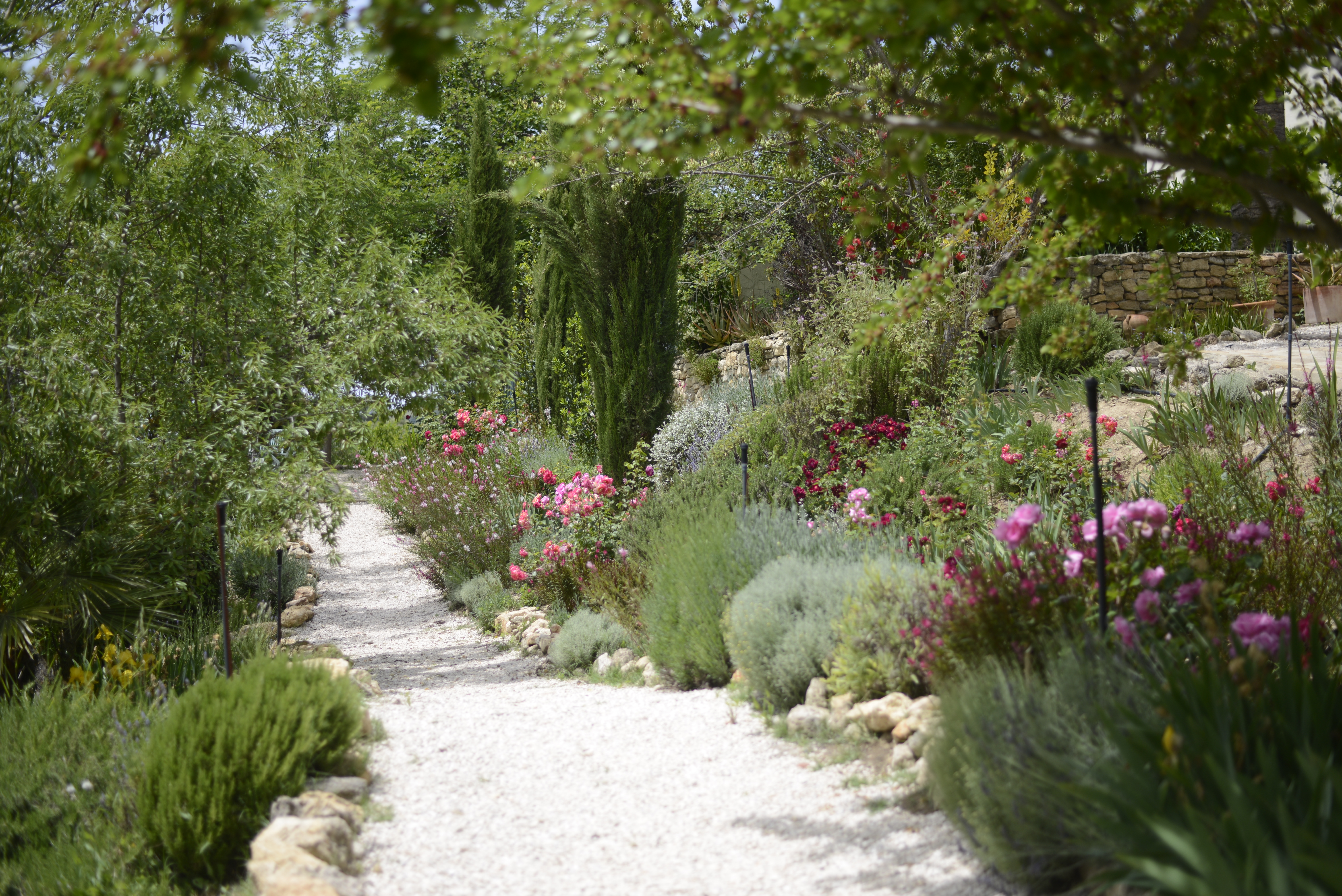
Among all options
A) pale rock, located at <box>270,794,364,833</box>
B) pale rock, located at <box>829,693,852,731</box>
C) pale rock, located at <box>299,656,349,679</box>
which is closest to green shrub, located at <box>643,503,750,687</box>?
pale rock, located at <box>829,693,852,731</box>

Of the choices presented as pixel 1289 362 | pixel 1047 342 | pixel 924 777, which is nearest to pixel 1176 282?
pixel 1047 342

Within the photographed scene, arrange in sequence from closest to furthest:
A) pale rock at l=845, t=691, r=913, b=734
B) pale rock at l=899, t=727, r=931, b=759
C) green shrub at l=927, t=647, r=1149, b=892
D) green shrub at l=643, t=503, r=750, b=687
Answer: green shrub at l=927, t=647, r=1149, b=892 → pale rock at l=899, t=727, r=931, b=759 → pale rock at l=845, t=691, r=913, b=734 → green shrub at l=643, t=503, r=750, b=687

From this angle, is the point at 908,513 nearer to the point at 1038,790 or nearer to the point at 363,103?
the point at 1038,790

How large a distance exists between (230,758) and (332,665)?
172 centimetres

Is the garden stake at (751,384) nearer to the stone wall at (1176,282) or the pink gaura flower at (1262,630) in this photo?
the stone wall at (1176,282)

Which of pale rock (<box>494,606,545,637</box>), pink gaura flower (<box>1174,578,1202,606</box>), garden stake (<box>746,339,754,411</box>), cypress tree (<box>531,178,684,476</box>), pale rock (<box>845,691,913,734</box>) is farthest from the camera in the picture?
cypress tree (<box>531,178,684,476</box>)

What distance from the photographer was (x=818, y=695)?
4285mm

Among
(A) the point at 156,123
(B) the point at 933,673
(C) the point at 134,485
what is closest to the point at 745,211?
(A) the point at 156,123

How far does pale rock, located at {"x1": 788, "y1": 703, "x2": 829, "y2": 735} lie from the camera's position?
412 centimetres

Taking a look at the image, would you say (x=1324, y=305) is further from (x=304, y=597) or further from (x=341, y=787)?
(x=304, y=597)

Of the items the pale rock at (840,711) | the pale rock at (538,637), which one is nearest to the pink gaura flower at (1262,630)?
the pale rock at (840,711)

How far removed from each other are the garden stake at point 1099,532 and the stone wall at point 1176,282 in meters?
6.42

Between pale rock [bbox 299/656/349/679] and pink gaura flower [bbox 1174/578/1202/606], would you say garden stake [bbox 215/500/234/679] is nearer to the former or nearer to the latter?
pale rock [bbox 299/656/349/679]

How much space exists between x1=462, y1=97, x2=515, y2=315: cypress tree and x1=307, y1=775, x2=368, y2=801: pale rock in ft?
41.7
